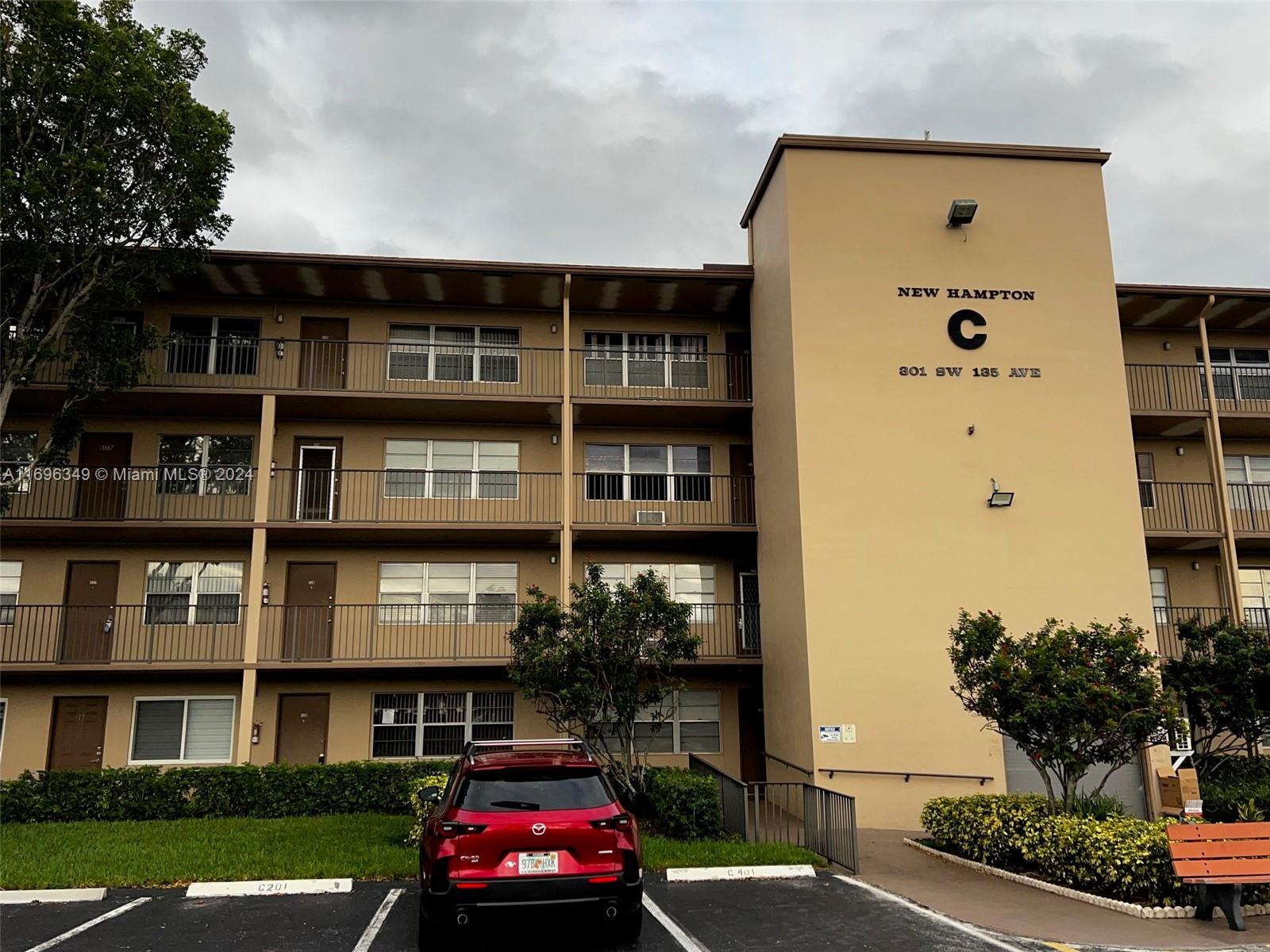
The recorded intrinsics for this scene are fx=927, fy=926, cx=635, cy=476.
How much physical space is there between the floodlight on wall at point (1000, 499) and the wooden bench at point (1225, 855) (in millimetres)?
8439

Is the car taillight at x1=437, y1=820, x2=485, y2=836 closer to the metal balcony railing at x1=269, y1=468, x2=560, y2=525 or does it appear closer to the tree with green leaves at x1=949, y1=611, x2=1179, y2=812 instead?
the tree with green leaves at x1=949, y1=611, x2=1179, y2=812

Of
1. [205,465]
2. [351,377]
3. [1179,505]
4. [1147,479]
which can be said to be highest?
[351,377]

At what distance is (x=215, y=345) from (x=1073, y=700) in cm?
1685

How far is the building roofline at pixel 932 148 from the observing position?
17.5m

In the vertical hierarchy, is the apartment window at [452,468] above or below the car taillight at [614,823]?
above

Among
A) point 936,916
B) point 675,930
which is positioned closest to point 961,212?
point 936,916

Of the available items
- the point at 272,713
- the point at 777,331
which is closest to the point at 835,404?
the point at 777,331

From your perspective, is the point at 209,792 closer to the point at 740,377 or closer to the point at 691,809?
the point at 691,809

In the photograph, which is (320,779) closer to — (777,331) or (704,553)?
Result: (704,553)

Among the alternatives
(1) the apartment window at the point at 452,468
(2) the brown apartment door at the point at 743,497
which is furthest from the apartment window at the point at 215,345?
(2) the brown apartment door at the point at 743,497

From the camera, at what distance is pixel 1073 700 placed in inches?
431

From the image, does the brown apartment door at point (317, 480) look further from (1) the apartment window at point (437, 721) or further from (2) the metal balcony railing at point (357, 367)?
(1) the apartment window at point (437, 721)

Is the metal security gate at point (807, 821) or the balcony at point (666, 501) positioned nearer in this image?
the metal security gate at point (807, 821)

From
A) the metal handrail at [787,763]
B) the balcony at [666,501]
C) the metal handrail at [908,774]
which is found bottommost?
the metal handrail at [908,774]
